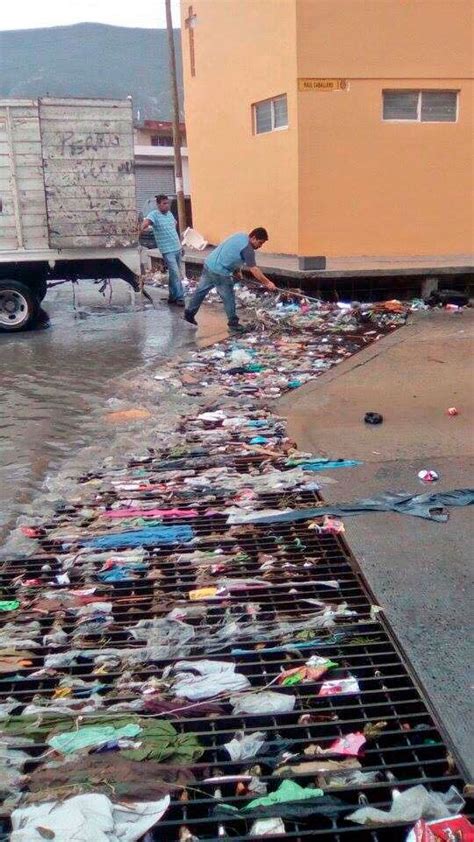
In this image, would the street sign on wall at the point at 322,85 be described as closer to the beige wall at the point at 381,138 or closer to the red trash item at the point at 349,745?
the beige wall at the point at 381,138

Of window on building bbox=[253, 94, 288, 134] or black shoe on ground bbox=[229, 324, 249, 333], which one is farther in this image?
window on building bbox=[253, 94, 288, 134]

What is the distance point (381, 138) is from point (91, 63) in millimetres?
54946

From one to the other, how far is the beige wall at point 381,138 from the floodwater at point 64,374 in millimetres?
3186

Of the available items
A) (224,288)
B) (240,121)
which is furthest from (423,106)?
(224,288)

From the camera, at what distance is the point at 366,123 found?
41.6 feet

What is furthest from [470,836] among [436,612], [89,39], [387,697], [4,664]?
[89,39]

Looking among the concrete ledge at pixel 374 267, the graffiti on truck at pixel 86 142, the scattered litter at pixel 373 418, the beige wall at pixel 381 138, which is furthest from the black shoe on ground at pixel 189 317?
the scattered litter at pixel 373 418

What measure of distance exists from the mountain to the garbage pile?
45.3m

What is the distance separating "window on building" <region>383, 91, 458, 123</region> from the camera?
12.8 metres

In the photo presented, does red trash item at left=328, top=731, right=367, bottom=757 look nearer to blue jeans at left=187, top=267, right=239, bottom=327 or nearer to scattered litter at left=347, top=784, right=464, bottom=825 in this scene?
scattered litter at left=347, top=784, right=464, bottom=825

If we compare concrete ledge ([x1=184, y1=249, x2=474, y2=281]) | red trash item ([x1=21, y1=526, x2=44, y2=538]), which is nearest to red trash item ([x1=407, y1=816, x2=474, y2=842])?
red trash item ([x1=21, y1=526, x2=44, y2=538])

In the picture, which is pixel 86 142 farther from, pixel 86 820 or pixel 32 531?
pixel 86 820

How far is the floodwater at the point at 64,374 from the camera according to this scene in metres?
5.80

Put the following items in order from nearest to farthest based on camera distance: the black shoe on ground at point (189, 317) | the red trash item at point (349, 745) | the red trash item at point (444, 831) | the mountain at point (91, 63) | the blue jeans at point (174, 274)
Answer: the red trash item at point (444, 831), the red trash item at point (349, 745), the black shoe on ground at point (189, 317), the blue jeans at point (174, 274), the mountain at point (91, 63)
